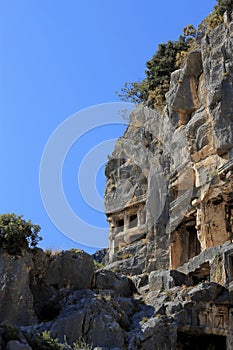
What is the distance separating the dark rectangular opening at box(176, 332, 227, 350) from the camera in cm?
2052

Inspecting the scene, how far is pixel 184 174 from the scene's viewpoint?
96.5 ft

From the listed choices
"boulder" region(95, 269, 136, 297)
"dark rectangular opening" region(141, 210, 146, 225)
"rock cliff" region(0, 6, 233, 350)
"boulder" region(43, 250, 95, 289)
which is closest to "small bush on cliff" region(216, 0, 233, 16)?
"rock cliff" region(0, 6, 233, 350)

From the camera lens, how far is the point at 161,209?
3122cm

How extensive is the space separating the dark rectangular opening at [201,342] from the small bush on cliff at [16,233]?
7.01 metres

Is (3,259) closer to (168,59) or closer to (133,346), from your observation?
(133,346)

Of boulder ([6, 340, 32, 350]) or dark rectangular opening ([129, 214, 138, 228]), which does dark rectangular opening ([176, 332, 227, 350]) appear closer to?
boulder ([6, 340, 32, 350])

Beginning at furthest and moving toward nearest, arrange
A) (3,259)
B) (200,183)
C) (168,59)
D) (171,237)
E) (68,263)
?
(168,59) < (171,237) < (200,183) < (68,263) < (3,259)

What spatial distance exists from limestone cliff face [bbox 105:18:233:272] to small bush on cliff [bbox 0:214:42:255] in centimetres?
950

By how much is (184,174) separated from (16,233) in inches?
453

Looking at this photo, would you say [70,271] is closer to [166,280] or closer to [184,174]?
[166,280]

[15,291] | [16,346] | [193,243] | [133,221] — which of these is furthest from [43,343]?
[133,221]

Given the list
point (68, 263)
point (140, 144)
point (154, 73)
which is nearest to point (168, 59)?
point (154, 73)

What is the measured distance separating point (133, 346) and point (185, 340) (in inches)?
121

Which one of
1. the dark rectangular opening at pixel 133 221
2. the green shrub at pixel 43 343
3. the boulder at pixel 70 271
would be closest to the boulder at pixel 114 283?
the boulder at pixel 70 271
